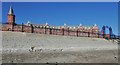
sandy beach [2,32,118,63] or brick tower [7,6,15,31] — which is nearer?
sandy beach [2,32,118,63]

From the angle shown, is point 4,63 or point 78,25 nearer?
point 4,63

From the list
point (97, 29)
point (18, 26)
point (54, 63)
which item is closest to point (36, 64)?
point (54, 63)

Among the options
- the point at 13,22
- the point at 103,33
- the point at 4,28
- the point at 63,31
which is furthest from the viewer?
the point at 103,33

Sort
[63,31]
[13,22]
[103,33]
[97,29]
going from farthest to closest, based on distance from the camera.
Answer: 1. [97,29]
2. [103,33]
3. [63,31]
4. [13,22]

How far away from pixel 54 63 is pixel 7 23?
27.2 meters

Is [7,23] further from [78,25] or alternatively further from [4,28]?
[78,25]

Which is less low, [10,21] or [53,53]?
[10,21]

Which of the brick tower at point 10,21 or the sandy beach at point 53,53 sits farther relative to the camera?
the brick tower at point 10,21

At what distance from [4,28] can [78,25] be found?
27493mm

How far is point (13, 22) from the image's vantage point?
38.5 m

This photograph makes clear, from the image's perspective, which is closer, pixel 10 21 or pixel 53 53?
pixel 53 53

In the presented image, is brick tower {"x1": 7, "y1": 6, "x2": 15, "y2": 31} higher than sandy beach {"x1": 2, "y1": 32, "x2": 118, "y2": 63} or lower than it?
higher

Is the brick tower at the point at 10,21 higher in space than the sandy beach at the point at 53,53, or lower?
higher

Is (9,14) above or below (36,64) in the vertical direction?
above
